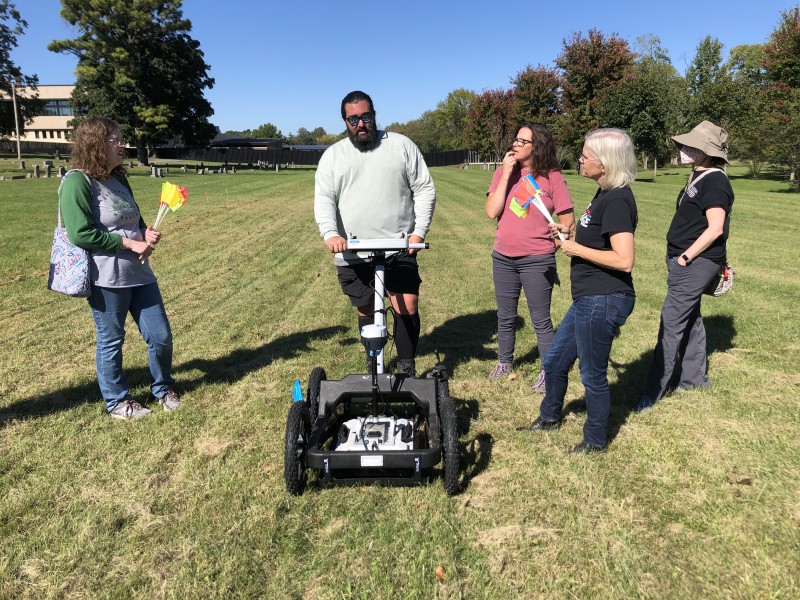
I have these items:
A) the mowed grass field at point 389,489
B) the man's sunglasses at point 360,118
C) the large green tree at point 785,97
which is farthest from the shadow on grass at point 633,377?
the large green tree at point 785,97

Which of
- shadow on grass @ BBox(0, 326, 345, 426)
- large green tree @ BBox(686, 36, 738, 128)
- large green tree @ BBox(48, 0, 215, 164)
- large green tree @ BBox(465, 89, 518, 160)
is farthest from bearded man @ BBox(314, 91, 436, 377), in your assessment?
large green tree @ BBox(465, 89, 518, 160)

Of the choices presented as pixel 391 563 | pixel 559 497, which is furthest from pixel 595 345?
pixel 391 563

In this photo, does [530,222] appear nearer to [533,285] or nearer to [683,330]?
[533,285]

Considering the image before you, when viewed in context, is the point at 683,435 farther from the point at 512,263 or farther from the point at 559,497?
the point at 512,263

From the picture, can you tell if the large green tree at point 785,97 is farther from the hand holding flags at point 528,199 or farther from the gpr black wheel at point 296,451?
the gpr black wheel at point 296,451

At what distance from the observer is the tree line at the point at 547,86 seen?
32.1 m

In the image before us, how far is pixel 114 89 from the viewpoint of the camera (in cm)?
4466

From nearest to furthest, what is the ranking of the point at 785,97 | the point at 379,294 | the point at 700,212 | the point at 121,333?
1. the point at 379,294
2. the point at 700,212
3. the point at 121,333
4. the point at 785,97

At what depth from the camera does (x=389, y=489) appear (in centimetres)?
312

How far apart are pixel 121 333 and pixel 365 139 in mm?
2268

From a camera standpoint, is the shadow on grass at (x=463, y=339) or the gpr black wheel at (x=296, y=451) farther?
the shadow on grass at (x=463, y=339)

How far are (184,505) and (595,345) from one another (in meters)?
2.51

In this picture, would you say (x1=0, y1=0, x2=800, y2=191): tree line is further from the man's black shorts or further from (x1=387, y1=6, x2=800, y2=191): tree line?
the man's black shorts

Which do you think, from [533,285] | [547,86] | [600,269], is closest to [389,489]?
[600,269]
